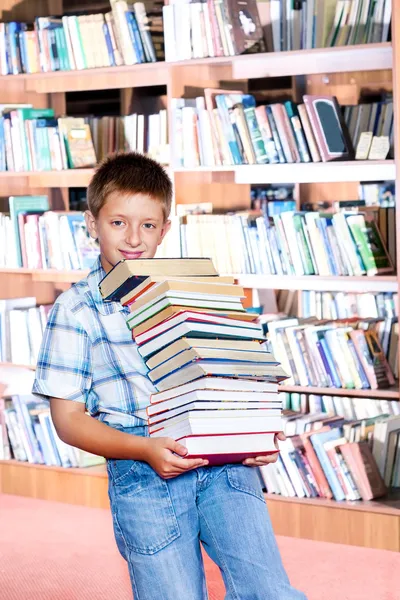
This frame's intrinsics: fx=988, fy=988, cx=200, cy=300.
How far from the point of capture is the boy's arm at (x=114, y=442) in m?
1.84

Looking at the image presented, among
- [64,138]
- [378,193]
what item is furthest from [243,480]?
[64,138]

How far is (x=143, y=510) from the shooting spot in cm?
192

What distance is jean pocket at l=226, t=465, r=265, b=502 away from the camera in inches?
77.0

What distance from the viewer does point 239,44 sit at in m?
4.20

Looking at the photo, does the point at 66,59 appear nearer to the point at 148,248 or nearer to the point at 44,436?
the point at 44,436

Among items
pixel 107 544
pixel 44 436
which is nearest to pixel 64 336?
pixel 107 544

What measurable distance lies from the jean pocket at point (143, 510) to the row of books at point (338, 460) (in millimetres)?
2159

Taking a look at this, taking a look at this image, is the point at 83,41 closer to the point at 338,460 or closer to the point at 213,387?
the point at 338,460

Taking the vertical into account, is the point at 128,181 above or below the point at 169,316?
above

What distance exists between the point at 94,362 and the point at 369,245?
2.22 m

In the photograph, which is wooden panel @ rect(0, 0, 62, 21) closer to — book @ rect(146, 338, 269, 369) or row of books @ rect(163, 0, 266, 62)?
row of books @ rect(163, 0, 266, 62)

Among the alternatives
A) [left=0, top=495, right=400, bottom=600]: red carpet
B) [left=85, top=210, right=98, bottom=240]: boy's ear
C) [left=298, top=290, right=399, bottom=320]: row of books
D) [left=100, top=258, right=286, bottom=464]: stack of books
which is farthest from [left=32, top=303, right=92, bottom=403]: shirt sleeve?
[left=298, top=290, right=399, bottom=320]: row of books

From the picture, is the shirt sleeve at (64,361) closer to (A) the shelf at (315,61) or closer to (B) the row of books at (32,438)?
(A) the shelf at (315,61)

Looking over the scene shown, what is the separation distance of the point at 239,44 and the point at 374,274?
114 cm
